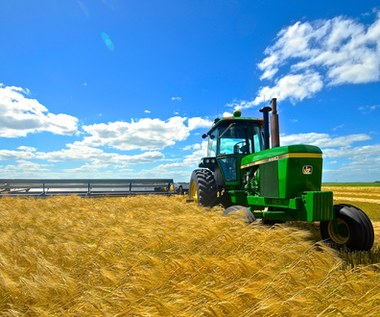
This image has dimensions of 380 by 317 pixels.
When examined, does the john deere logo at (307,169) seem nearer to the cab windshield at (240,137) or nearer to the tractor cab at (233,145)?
the tractor cab at (233,145)

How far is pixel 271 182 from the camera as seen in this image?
16.8 ft

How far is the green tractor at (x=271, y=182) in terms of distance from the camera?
4.26 m

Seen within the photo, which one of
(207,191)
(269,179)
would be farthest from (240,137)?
(269,179)

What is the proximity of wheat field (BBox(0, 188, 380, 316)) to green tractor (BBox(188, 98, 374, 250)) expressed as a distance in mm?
423

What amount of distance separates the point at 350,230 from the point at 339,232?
1.02ft

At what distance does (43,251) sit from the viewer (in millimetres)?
3939

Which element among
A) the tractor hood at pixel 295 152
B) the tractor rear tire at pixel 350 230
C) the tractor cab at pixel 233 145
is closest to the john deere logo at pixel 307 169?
the tractor hood at pixel 295 152

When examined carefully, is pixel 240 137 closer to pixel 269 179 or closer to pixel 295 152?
pixel 269 179

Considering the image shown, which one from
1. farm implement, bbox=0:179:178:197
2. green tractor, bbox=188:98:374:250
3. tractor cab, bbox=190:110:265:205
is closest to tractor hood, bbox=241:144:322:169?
green tractor, bbox=188:98:374:250

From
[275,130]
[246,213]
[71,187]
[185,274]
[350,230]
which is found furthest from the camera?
Result: [71,187]

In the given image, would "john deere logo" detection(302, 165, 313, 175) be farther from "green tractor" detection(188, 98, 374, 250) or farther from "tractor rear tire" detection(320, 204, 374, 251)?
"tractor rear tire" detection(320, 204, 374, 251)

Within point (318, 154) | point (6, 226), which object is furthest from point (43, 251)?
point (318, 154)

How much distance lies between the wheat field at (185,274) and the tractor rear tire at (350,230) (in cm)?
19

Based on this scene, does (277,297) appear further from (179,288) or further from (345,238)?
(345,238)
